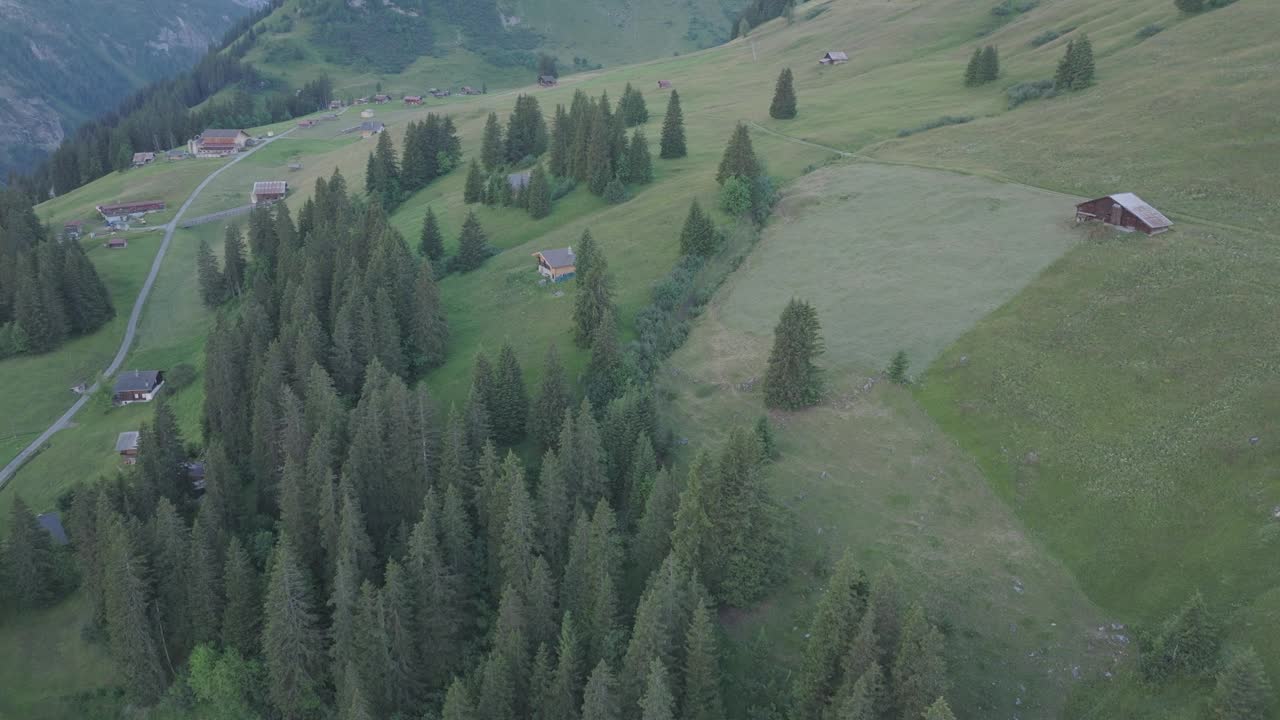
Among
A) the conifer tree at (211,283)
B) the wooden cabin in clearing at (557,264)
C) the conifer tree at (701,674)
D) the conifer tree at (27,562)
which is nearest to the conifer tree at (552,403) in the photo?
the conifer tree at (701,674)

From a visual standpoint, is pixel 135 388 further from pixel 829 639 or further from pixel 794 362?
pixel 829 639

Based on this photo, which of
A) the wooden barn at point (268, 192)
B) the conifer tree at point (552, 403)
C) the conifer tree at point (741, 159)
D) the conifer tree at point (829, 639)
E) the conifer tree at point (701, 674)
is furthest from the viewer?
the wooden barn at point (268, 192)

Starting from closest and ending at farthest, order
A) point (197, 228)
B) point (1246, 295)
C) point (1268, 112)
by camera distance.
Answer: point (1246, 295) < point (1268, 112) < point (197, 228)

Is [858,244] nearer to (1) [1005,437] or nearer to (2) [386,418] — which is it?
(1) [1005,437]

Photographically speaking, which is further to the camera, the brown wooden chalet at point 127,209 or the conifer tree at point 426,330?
the brown wooden chalet at point 127,209

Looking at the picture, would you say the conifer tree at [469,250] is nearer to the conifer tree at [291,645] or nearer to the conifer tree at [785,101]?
the conifer tree at [291,645]

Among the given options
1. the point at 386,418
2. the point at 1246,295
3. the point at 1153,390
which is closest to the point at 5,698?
the point at 386,418

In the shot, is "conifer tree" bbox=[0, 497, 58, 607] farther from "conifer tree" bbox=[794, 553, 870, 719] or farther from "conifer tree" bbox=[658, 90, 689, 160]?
"conifer tree" bbox=[658, 90, 689, 160]
